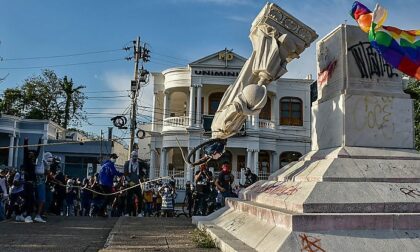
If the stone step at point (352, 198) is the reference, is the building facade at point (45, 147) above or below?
above

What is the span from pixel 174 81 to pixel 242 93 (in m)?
23.3

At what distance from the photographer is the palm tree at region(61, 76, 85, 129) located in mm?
43781

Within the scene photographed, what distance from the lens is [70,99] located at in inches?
1754

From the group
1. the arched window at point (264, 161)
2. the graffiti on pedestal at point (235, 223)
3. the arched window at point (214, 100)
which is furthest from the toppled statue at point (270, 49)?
the arched window at point (214, 100)

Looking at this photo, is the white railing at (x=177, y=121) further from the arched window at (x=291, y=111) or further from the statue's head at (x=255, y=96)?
the statue's head at (x=255, y=96)

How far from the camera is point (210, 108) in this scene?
31375 mm

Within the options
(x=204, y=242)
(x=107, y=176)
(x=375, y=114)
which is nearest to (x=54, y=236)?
(x=204, y=242)

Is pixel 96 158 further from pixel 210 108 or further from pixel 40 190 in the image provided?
pixel 40 190

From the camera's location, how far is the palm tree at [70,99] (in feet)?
144

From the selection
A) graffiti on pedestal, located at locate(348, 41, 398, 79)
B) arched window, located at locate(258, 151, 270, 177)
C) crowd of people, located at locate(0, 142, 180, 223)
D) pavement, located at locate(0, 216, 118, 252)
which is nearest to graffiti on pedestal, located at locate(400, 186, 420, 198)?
graffiti on pedestal, located at locate(348, 41, 398, 79)

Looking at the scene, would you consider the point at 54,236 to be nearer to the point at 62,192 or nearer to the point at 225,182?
the point at 225,182

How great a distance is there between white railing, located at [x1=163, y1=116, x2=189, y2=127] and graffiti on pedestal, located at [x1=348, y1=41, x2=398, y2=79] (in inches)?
915

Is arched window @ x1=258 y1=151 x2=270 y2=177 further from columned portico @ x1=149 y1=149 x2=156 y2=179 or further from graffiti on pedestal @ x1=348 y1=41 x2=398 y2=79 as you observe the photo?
graffiti on pedestal @ x1=348 y1=41 x2=398 y2=79

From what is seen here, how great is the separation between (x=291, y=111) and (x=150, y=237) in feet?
84.6
